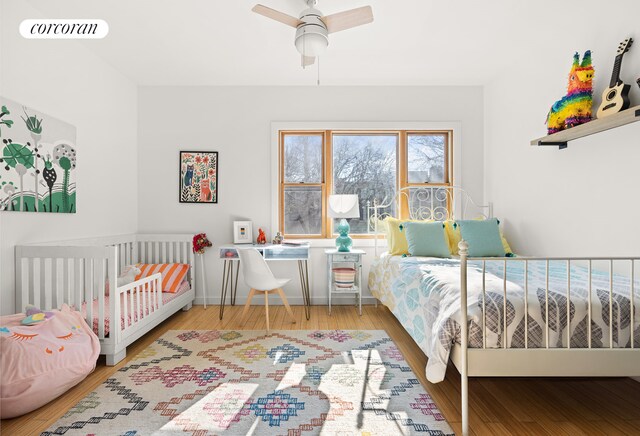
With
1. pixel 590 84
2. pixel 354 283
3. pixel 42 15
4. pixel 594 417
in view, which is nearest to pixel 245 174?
pixel 354 283

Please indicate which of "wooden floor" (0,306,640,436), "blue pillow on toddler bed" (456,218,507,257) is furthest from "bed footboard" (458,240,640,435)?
"blue pillow on toddler bed" (456,218,507,257)

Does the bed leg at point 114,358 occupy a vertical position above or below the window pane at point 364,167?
below

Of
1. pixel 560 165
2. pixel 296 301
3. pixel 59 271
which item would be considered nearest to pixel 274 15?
pixel 59 271

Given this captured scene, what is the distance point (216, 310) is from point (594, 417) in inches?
132

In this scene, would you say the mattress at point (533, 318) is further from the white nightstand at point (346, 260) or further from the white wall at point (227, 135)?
the white wall at point (227, 135)

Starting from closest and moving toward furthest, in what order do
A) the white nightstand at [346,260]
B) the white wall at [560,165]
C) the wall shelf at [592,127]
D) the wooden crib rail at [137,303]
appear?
1. the wall shelf at [592,127]
2. the white wall at [560,165]
3. the wooden crib rail at [137,303]
4. the white nightstand at [346,260]

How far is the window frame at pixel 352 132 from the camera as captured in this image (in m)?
4.19

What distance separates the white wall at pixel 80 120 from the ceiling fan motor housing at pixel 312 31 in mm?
2000

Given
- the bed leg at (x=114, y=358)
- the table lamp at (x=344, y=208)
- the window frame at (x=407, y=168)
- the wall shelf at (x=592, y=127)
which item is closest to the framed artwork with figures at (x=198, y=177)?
the table lamp at (x=344, y=208)

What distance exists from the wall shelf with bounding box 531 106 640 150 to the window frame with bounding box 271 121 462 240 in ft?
4.26

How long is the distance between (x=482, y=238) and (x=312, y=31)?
94.1 inches

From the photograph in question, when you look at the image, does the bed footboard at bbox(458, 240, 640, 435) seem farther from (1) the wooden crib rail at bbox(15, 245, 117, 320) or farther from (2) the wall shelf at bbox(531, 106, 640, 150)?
(1) the wooden crib rail at bbox(15, 245, 117, 320)

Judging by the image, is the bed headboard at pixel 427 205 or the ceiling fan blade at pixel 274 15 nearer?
the ceiling fan blade at pixel 274 15

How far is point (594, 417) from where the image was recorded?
1873 mm
